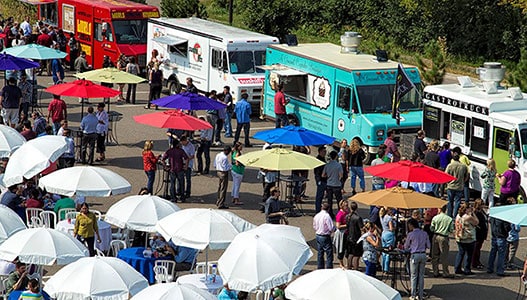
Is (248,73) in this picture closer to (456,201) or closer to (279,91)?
(279,91)

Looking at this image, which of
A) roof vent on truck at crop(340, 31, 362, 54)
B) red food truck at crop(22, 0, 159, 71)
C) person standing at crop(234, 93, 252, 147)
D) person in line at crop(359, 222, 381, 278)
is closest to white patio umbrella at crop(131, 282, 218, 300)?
person in line at crop(359, 222, 381, 278)

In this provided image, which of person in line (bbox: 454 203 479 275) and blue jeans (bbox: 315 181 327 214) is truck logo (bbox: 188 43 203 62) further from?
person in line (bbox: 454 203 479 275)

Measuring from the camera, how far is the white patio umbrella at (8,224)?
56.6 feet

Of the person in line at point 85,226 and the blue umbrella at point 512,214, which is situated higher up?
the blue umbrella at point 512,214

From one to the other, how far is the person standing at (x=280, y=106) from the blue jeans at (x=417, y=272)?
11.9 metres

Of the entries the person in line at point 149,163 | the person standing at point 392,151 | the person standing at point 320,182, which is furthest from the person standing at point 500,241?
the person in line at point 149,163

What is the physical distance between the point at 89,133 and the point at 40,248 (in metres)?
10.9

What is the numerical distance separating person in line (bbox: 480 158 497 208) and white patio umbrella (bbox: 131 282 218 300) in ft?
35.0

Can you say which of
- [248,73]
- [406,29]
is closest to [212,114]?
[248,73]

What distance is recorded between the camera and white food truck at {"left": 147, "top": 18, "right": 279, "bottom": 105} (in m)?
32.8

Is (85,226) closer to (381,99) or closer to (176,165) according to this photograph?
(176,165)

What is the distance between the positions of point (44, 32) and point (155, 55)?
6016 mm

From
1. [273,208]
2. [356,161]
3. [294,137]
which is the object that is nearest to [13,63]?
[294,137]

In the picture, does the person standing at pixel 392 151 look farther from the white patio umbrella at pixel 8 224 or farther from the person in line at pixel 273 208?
the white patio umbrella at pixel 8 224
